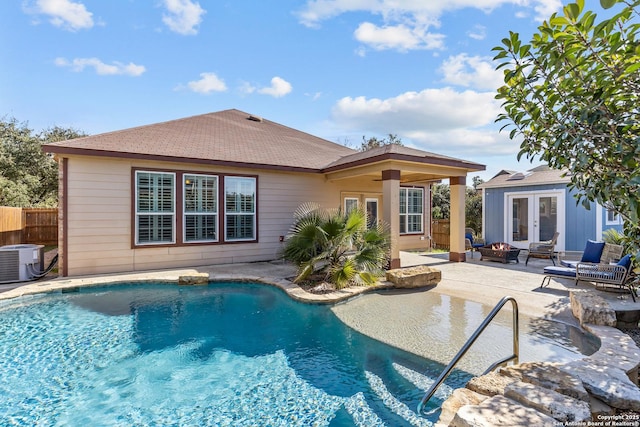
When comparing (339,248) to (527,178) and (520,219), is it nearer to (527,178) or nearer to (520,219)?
(520,219)

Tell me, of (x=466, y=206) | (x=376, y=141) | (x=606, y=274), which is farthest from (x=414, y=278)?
(x=376, y=141)

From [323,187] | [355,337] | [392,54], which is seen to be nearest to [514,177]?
[392,54]

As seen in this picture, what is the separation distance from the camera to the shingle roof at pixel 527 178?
12.5m

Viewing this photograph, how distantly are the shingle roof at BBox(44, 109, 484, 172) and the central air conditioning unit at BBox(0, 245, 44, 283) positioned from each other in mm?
2792

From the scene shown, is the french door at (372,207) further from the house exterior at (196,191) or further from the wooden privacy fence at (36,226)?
the wooden privacy fence at (36,226)

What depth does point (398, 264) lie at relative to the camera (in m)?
9.50

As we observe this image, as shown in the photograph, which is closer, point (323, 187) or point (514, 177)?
point (323, 187)

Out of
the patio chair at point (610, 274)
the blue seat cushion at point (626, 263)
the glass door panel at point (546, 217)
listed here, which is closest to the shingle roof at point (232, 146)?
the glass door panel at point (546, 217)

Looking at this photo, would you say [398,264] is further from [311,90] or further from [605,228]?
[311,90]

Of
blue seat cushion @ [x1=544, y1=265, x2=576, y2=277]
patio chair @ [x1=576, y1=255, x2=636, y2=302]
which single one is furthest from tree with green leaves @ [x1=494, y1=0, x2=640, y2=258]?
blue seat cushion @ [x1=544, y1=265, x2=576, y2=277]

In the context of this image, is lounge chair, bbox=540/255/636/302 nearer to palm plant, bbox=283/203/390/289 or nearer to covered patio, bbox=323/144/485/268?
covered patio, bbox=323/144/485/268

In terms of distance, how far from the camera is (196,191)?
9977mm

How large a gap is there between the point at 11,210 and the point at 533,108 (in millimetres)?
17470

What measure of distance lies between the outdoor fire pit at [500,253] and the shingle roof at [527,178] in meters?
3.64
